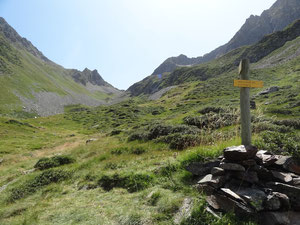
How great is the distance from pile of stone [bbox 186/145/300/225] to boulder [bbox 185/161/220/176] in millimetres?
45

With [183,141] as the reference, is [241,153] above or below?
above

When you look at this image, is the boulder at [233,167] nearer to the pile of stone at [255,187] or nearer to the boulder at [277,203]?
the pile of stone at [255,187]

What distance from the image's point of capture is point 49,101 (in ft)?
402

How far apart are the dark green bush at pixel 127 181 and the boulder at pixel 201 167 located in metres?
1.76

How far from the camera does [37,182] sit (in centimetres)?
888

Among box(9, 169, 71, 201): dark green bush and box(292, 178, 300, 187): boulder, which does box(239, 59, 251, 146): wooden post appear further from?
box(9, 169, 71, 201): dark green bush

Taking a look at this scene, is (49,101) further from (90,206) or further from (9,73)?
(90,206)

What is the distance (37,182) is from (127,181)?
18.0 ft

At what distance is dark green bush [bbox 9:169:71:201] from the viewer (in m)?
7.96

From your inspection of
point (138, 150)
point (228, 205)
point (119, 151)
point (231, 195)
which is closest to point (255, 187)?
point (231, 195)

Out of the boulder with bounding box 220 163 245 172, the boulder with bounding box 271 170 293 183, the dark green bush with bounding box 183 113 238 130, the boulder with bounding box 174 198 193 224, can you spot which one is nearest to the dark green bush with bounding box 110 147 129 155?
the dark green bush with bounding box 183 113 238 130

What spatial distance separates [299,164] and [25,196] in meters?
11.2

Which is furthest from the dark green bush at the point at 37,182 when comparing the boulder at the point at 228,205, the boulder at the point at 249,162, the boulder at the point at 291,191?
the boulder at the point at 291,191

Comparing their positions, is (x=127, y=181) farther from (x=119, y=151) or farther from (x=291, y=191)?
(x=291, y=191)
